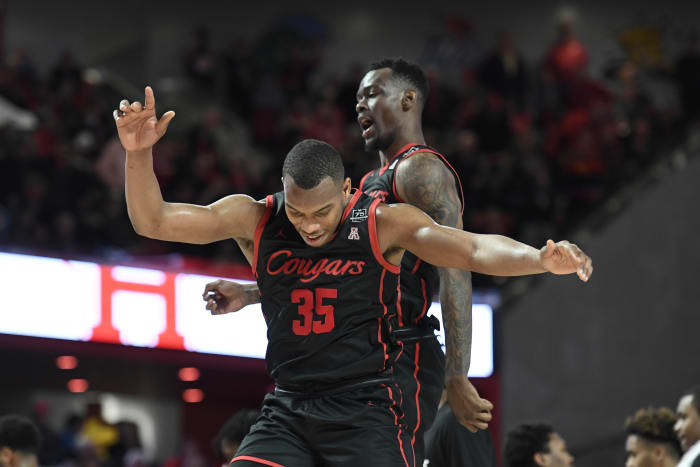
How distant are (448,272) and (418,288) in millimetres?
156

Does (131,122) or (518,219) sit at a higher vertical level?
(518,219)

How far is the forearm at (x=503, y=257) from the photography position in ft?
11.9

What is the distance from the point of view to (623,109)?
15773 mm

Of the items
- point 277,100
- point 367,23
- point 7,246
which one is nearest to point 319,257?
point 7,246

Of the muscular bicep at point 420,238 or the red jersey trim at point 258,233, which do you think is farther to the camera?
the red jersey trim at point 258,233

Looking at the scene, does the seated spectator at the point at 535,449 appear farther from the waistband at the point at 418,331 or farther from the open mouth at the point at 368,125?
the open mouth at the point at 368,125

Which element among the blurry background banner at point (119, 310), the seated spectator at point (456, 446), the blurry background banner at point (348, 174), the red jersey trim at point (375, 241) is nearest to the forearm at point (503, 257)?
the red jersey trim at point (375, 241)

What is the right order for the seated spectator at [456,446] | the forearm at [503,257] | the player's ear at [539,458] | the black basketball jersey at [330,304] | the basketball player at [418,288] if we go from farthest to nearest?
the player's ear at [539,458]
the seated spectator at [456,446]
the basketball player at [418,288]
the black basketball jersey at [330,304]
the forearm at [503,257]

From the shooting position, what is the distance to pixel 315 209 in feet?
12.7

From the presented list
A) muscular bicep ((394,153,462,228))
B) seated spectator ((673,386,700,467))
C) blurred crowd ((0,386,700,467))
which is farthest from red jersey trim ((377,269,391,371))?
seated spectator ((673,386,700,467))

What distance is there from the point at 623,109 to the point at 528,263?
1271 cm

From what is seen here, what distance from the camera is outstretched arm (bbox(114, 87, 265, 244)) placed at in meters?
3.83

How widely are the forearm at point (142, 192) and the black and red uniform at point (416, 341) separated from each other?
3.02 feet

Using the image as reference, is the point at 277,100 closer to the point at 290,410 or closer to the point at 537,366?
the point at 537,366
